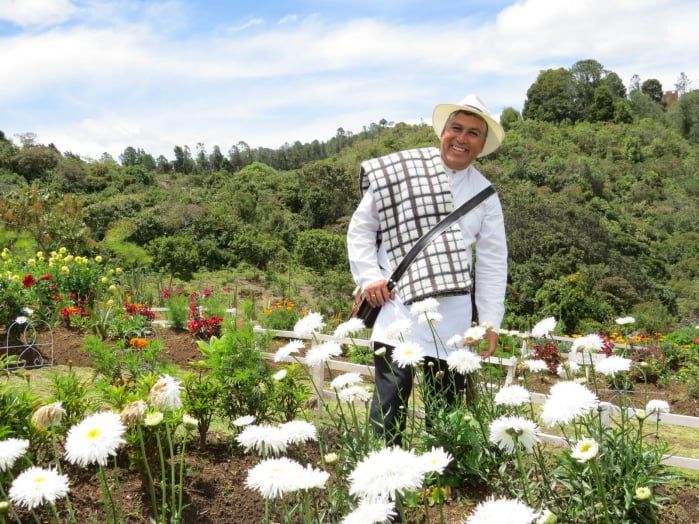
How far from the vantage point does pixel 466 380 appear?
224 centimetres

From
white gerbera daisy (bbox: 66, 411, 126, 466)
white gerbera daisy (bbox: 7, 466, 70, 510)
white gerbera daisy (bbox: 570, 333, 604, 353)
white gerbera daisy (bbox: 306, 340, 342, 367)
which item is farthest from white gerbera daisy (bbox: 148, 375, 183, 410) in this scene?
white gerbera daisy (bbox: 570, 333, 604, 353)

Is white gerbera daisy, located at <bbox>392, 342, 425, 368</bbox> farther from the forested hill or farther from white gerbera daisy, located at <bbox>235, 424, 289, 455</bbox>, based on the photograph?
the forested hill

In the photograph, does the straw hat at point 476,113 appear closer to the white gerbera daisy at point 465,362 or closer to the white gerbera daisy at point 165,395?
the white gerbera daisy at point 465,362

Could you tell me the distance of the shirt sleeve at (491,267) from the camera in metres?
2.37

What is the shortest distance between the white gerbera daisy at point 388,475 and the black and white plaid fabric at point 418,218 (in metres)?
1.24

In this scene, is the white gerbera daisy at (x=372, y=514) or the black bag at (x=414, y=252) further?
the black bag at (x=414, y=252)

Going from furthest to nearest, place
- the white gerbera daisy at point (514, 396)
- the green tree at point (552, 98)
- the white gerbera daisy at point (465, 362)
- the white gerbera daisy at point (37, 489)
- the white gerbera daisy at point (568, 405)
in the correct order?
the green tree at point (552, 98), the white gerbera daisy at point (465, 362), the white gerbera daisy at point (514, 396), the white gerbera daisy at point (568, 405), the white gerbera daisy at point (37, 489)

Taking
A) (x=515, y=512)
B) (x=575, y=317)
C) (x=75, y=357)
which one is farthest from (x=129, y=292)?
(x=575, y=317)

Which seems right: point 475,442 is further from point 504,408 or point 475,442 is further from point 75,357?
point 75,357

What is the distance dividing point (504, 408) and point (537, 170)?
24875mm

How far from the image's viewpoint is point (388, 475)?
1.00m

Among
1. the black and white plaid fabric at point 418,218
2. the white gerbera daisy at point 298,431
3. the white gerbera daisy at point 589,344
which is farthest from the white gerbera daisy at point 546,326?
the white gerbera daisy at point 298,431

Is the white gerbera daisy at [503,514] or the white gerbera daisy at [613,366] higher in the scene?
the white gerbera daisy at [503,514]

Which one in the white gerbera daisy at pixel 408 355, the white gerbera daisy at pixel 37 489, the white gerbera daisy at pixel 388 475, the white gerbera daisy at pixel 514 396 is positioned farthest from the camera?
the white gerbera daisy at pixel 408 355
